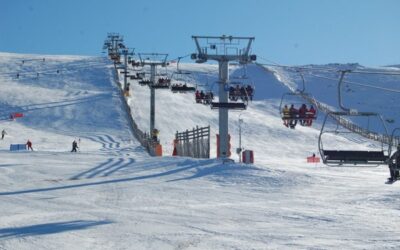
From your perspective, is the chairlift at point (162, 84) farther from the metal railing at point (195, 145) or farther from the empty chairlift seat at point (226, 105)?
the empty chairlift seat at point (226, 105)

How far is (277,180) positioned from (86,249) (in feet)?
29.1

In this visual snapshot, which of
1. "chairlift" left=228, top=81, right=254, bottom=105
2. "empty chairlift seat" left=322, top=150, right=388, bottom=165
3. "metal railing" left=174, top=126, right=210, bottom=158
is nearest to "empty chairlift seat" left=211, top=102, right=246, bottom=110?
"metal railing" left=174, top=126, right=210, bottom=158

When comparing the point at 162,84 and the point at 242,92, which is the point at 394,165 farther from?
the point at 162,84

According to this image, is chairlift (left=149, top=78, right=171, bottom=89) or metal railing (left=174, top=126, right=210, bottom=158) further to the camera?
chairlift (left=149, top=78, right=171, bottom=89)

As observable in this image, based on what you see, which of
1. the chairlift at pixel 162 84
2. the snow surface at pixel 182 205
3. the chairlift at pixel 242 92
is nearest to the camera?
the snow surface at pixel 182 205

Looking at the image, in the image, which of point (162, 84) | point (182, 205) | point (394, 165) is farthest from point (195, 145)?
point (394, 165)

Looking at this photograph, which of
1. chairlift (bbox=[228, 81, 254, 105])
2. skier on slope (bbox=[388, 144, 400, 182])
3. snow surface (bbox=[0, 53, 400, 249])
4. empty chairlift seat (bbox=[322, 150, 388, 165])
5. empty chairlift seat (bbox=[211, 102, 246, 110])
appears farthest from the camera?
chairlift (bbox=[228, 81, 254, 105])

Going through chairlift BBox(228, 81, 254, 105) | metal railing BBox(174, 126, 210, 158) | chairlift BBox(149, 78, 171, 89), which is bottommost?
metal railing BBox(174, 126, 210, 158)

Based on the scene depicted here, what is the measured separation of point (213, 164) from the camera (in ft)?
66.3

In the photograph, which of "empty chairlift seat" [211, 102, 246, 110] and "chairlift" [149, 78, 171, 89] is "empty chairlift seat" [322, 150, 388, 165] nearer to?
"empty chairlift seat" [211, 102, 246, 110]

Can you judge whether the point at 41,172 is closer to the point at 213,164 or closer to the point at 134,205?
the point at 213,164

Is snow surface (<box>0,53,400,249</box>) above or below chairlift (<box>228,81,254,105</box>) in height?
below

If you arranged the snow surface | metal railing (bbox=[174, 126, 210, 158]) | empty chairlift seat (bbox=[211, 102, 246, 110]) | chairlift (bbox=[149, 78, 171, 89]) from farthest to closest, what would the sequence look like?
chairlift (bbox=[149, 78, 171, 89]), metal railing (bbox=[174, 126, 210, 158]), empty chairlift seat (bbox=[211, 102, 246, 110]), the snow surface

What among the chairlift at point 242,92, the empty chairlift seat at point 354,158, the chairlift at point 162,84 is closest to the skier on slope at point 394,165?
the empty chairlift seat at point 354,158
